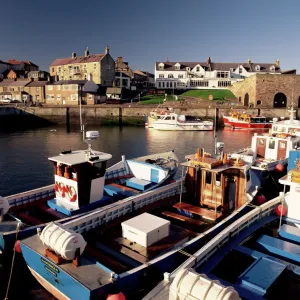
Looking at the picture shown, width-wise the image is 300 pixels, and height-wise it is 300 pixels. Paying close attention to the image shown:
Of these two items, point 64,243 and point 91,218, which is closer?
point 64,243

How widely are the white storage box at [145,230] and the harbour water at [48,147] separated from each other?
3.02m

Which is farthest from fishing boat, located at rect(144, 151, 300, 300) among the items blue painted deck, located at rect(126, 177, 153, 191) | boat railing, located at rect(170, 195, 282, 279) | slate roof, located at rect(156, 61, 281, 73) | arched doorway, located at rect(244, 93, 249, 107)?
slate roof, located at rect(156, 61, 281, 73)

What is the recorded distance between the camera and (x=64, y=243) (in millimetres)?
8305

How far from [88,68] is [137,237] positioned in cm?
7449

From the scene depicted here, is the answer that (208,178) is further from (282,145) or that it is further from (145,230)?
(282,145)

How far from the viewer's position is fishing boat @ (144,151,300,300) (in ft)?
21.7

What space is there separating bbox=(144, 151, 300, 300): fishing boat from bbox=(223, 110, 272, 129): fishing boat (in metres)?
42.9

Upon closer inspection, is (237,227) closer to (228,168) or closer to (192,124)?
(228,168)

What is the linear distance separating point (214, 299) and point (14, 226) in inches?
317

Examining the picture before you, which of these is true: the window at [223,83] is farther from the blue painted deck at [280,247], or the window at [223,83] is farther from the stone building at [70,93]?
the blue painted deck at [280,247]

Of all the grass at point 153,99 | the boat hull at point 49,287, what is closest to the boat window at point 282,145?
the boat hull at point 49,287

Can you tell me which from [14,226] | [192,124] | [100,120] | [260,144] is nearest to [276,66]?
[192,124]

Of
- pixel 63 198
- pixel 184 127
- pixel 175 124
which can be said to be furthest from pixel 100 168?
pixel 184 127

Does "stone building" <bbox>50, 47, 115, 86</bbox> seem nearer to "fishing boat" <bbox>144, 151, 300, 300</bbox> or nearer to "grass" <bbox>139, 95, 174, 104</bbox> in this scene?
"grass" <bbox>139, 95, 174, 104</bbox>
